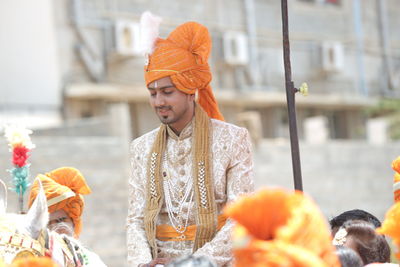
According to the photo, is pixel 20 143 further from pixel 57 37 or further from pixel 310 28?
pixel 310 28

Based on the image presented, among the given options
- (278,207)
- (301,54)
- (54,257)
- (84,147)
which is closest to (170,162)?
(54,257)

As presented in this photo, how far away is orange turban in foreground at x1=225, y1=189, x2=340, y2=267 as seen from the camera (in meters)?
2.26

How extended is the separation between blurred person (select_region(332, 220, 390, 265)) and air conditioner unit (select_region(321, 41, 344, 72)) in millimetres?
17698

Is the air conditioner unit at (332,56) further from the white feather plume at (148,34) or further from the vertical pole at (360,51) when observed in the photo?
the white feather plume at (148,34)

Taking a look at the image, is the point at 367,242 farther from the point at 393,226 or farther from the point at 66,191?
the point at 66,191

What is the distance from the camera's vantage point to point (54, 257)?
3.17 m

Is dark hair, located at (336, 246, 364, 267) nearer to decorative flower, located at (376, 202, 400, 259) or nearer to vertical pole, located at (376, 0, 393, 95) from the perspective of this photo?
decorative flower, located at (376, 202, 400, 259)

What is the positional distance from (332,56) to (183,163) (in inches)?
708

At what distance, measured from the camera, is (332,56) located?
71.5 ft

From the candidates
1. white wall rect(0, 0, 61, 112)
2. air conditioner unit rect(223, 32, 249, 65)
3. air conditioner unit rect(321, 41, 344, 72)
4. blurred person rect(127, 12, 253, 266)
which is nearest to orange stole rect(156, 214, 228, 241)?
blurred person rect(127, 12, 253, 266)

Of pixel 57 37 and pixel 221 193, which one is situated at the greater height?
pixel 57 37

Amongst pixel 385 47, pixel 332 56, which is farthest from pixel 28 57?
pixel 385 47

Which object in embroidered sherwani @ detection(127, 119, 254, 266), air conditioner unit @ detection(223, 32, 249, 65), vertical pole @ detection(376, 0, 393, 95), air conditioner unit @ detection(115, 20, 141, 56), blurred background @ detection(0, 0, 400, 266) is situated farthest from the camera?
vertical pole @ detection(376, 0, 393, 95)

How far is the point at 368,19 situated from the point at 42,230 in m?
21.6
